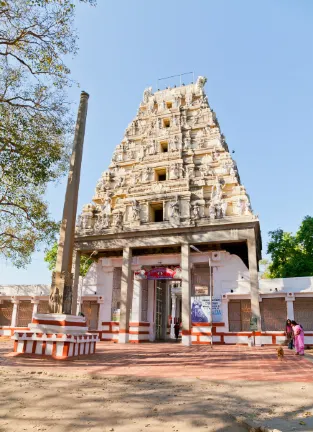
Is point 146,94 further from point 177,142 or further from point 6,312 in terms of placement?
point 6,312

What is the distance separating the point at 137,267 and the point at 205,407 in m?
17.0

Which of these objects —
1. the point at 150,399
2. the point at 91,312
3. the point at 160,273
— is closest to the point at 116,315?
the point at 91,312

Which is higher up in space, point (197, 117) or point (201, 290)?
point (197, 117)

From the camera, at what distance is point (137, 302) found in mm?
21000

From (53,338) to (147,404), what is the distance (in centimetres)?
587

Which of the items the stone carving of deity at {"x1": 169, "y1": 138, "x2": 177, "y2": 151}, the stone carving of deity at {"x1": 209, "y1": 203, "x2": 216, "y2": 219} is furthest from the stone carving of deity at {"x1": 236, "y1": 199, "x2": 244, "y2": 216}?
the stone carving of deity at {"x1": 169, "y1": 138, "x2": 177, "y2": 151}

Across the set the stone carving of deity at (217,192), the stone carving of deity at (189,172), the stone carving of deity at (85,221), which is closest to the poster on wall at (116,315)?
the stone carving of deity at (85,221)

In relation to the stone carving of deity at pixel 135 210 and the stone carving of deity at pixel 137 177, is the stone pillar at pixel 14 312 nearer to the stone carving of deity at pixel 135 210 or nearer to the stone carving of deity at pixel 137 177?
the stone carving of deity at pixel 135 210

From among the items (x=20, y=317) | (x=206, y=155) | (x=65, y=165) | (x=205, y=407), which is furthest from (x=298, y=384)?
(x=20, y=317)

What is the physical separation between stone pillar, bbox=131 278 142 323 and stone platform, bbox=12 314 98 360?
10.0m

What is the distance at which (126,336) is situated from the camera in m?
19.0

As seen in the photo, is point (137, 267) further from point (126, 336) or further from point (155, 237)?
point (126, 336)

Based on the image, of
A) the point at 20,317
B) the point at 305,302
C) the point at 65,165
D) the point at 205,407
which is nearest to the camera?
the point at 205,407

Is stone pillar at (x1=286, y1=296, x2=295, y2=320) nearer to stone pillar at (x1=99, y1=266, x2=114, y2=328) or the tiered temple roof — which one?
the tiered temple roof
